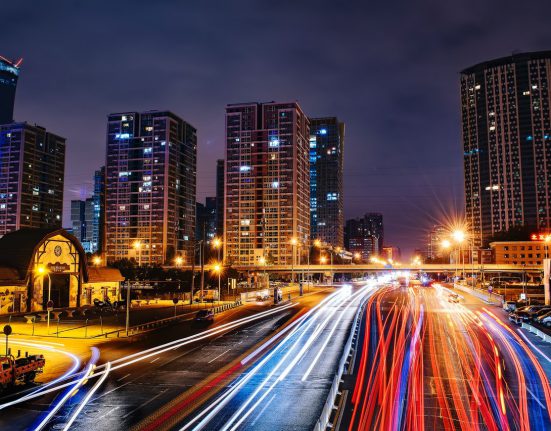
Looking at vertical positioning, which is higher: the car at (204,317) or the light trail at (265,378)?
the car at (204,317)

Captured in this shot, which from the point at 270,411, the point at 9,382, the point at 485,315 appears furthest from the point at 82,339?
the point at 485,315

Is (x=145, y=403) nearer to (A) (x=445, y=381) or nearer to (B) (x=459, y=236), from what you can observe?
(A) (x=445, y=381)

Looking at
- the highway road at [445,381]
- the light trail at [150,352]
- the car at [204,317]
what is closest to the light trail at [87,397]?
the light trail at [150,352]

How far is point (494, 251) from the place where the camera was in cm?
19338

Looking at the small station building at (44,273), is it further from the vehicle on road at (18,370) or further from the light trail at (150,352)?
the vehicle on road at (18,370)

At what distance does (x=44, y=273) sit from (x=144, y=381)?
44.1 meters

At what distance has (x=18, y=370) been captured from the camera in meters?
23.2

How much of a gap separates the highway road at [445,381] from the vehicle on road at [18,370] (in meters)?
16.2

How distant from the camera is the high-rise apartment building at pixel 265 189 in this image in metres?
195

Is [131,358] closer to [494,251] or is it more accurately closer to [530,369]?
[530,369]

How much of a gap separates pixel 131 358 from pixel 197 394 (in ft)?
34.5

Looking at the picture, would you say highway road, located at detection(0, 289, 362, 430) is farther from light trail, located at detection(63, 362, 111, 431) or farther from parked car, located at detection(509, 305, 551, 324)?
parked car, located at detection(509, 305, 551, 324)

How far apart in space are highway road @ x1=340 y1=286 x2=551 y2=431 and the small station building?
4084 cm

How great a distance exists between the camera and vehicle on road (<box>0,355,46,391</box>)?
22.4 m
